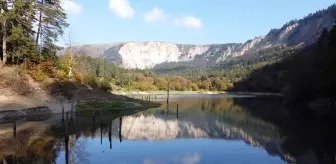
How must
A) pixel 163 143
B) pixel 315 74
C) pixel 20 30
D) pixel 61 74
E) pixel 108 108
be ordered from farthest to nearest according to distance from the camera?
1. pixel 315 74
2. pixel 61 74
3. pixel 108 108
4. pixel 20 30
5. pixel 163 143

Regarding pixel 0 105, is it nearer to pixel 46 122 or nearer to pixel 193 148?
pixel 46 122

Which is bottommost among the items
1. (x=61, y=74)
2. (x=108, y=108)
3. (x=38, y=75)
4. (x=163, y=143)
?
(x=163, y=143)

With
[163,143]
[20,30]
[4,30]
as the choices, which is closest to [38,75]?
[20,30]

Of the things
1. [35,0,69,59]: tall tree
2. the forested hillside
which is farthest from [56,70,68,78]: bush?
the forested hillside

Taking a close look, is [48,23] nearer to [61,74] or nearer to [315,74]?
[61,74]

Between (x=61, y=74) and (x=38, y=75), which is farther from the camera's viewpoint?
(x=61, y=74)

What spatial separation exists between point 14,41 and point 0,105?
17195 millimetres

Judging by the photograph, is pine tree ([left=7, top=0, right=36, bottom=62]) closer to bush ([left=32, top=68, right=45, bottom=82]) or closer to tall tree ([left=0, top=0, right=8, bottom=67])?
tall tree ([left=0, top=0, right=8, bottom=67])

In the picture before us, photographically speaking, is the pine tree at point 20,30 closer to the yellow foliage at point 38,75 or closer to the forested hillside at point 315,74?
the yellow foliage at point 38,75

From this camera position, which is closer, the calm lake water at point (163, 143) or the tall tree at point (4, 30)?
the calm lake water at point (163, 143)

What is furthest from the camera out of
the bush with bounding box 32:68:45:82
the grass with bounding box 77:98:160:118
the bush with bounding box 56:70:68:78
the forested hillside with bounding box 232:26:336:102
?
the bush with bounding box 56:70:68:78

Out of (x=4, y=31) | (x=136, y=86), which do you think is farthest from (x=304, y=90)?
(x=136, y=86)

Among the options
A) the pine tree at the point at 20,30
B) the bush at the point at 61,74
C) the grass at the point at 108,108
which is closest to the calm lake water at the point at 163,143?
the grass at the point at 108,108

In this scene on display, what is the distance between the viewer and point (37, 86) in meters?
58.2
